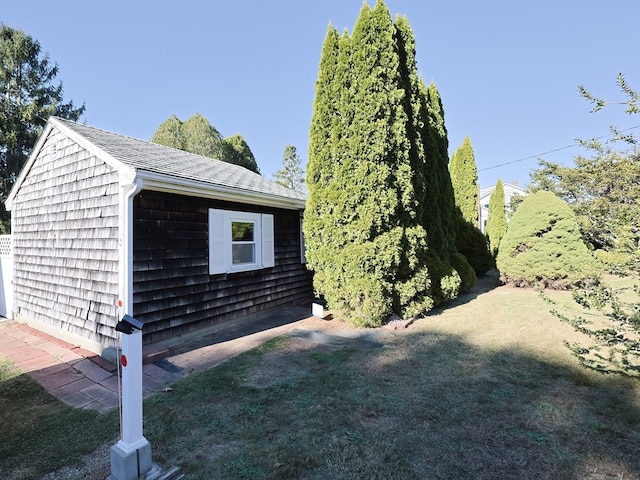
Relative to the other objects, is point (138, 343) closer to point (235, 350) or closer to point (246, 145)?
point (235, 350)

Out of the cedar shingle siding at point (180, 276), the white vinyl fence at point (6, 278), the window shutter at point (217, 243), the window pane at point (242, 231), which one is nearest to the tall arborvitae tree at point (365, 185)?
the window pane at point (242, 231)

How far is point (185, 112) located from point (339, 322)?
70.8 ft

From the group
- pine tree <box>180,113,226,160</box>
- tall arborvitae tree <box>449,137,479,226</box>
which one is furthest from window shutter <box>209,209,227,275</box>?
pine tree <box>180,113,226,160</box>

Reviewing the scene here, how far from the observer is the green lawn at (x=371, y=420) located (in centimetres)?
214

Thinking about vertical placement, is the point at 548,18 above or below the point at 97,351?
above

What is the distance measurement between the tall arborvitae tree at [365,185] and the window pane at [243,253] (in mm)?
1193

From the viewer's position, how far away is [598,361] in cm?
386

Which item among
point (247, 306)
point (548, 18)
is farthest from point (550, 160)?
point (247, 306)

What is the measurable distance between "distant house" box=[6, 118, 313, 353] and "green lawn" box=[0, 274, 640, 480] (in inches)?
51.9

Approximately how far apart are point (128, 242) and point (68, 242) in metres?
2.00

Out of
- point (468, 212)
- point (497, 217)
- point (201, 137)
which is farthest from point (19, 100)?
point (497, 217)

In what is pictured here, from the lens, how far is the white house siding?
14.9 ft

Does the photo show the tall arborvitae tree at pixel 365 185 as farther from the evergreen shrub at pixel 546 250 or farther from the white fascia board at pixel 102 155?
the evergreen shrub at pixel 546 250

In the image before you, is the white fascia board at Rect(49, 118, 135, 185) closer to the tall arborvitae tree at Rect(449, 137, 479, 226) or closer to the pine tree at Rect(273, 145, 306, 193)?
the tall arborvitae tree at Rect(449, 137, 479, 226)
